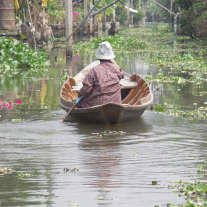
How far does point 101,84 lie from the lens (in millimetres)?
7090

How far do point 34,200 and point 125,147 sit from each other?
229cm

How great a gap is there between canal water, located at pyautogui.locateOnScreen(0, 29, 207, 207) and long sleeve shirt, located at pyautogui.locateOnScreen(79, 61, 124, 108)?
48 centimetres

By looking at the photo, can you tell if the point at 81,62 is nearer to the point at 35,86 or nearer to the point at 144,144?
the point at 35,86

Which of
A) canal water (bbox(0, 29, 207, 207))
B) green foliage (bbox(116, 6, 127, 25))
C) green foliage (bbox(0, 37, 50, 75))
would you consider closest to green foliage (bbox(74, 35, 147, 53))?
green foliage (bbox(0, 37, 50, 75))

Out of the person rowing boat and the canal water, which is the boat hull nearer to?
the canal water

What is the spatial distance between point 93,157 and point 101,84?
199cm

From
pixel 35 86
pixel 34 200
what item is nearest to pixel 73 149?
pixel 34 200

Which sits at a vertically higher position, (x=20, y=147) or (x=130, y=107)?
(x=130, y=107)

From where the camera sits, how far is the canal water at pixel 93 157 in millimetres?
3986

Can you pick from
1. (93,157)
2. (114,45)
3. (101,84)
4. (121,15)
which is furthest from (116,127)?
(121,15)

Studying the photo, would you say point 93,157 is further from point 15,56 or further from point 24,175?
point 15,56

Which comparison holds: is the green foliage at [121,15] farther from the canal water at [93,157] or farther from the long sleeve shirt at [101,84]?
the long sleeve shirt at [101,84]

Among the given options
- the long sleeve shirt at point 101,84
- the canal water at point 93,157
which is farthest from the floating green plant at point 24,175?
the long sleeve shirt at point 101,84

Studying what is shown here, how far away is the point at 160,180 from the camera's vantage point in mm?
4414
